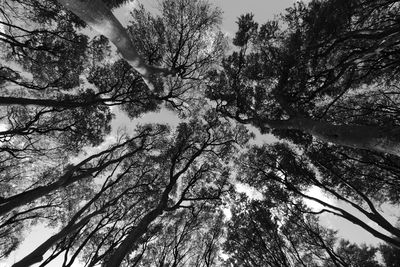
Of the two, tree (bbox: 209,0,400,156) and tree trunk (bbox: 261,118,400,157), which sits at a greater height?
tree (bbox: 209,0,400,156)

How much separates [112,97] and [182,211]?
9.19 m

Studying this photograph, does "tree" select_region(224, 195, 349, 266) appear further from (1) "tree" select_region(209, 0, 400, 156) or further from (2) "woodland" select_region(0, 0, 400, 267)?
(1) "tree" select_region(209, 0, 400, 156)

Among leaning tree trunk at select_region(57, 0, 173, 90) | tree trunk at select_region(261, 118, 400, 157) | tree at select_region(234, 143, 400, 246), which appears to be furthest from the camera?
tree at select_region(234, 143, 400, 246)

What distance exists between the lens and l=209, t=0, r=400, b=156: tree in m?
6.71

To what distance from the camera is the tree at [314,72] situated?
6.71 m

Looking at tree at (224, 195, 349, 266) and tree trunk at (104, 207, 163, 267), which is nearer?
tree trunk at (104, 207, 163, 267)

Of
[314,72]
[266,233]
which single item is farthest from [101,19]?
[266,233]

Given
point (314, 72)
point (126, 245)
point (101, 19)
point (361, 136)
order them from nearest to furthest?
point (361, 136)
point (101, 19)
point (126, 245)
point (314, 72)

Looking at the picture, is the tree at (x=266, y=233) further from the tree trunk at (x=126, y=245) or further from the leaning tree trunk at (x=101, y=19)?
the leaning tree trunk at (x=101, y=19)

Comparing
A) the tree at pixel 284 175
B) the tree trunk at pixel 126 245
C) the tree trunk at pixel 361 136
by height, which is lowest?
the tree trunk at pixel 126 245

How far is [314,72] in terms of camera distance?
9039 mm

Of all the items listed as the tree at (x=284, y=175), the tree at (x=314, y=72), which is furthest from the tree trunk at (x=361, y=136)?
the tree at (x=284, y=175)

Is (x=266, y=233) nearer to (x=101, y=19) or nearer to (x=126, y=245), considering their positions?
(x=126, y=245)

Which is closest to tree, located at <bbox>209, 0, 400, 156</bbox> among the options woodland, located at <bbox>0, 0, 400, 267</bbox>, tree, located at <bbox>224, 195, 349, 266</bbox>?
woodland, located at <bbox>0, 0, 400, 267</bbox>
